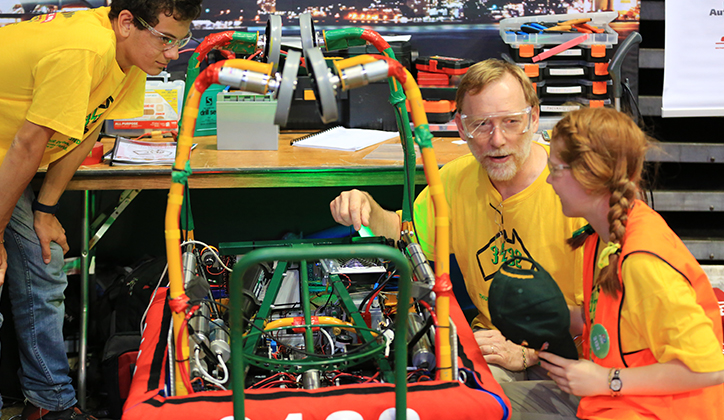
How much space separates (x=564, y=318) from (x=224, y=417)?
56 centimetres

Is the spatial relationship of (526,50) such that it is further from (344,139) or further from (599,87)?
(344,139)

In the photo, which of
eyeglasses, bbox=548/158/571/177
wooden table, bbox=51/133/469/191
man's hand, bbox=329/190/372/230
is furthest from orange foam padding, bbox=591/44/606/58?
eyeglasses, bbox=548/158/571/177

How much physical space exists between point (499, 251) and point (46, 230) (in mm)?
1287

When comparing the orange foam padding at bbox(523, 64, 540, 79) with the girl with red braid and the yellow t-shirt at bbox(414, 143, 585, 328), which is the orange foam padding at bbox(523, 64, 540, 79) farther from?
the girl with red braid

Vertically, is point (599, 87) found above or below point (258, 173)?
above

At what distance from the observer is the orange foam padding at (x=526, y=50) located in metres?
2.67

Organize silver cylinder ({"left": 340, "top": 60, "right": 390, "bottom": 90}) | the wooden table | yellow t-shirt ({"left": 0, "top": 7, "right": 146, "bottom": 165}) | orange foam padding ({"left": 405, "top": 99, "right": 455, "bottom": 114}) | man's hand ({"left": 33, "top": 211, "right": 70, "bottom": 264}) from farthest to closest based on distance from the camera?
1. orange foam padding ({"left": 405, "top": 99, "right": 455, "bottom": 114})
2. the wooden table
3. man's hand ({"left": 33, "top": 211, "right": 70, "bottom": 264})
4. yellow t-shirt ({"left": 0, "top": 7, "right": 146, "bottom": 165})
5. silver cylinder ({"left": 340, "top": 60, "right": 390, "bottom": 90})

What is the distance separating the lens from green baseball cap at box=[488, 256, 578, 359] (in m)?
0.97

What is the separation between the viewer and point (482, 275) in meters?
1.62

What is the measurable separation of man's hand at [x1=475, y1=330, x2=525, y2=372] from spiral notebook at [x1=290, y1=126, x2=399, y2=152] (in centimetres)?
106

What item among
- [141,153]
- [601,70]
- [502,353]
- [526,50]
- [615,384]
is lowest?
[502,353]

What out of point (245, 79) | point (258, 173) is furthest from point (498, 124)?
point (258, 173)

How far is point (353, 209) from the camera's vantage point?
5.16ft

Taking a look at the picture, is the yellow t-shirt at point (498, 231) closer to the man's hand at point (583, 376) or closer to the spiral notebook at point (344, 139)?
the man's hand at point (583, 376)
